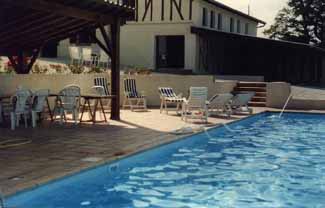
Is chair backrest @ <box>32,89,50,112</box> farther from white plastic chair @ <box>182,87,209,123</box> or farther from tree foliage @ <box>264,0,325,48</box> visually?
tree foliage @ <box>264,0,325,48</box>

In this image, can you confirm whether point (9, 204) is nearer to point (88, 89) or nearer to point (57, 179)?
point (57, 179)

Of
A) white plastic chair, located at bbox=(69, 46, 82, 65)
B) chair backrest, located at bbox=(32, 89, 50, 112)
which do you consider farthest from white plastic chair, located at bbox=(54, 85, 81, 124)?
white plastic chair, located at bbox=(69, 46, 82, 65)

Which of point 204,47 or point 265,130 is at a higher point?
point 204,47

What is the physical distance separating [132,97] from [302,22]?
126ft

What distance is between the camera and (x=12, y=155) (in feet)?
26.2

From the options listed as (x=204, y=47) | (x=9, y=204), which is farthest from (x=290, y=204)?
(x=204, y=47)

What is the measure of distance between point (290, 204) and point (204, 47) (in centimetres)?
2304

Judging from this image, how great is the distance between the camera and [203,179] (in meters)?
7.60

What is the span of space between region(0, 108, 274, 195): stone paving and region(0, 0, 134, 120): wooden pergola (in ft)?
5.50

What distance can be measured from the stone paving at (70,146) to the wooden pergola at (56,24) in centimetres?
168

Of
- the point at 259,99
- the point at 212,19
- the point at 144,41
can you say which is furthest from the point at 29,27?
the point at 212,19

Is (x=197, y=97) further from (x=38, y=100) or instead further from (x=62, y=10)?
(x=62, y=10)

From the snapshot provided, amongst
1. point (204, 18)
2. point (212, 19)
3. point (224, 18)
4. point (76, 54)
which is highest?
point (224, 18)

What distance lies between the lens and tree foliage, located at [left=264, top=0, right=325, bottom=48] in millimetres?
49438
